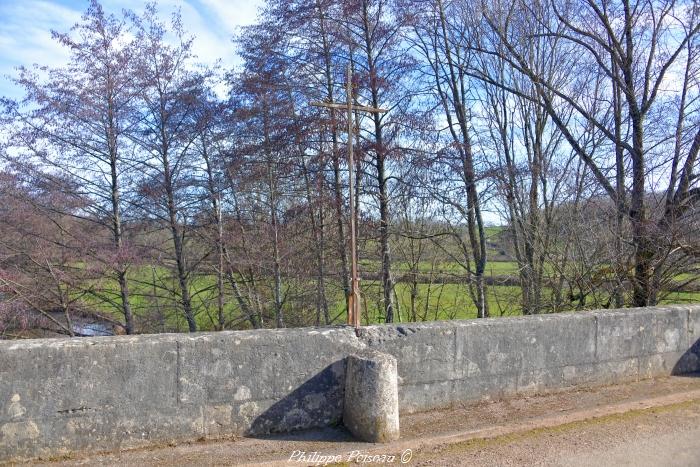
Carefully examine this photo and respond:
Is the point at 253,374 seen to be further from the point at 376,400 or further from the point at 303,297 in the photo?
the point at 303,297

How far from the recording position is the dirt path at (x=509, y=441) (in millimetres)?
4098

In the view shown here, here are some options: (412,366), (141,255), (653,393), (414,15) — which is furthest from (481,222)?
(412,366)

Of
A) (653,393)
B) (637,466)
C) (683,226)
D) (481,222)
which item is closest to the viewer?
(637,466)

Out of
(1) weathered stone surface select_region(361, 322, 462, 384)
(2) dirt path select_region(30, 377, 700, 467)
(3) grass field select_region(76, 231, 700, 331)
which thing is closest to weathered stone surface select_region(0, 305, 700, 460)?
(1) weathered stone surface select_region(361, 322, 462, 384)

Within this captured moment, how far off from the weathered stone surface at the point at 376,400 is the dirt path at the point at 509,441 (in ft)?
0.37

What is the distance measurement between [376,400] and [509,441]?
1.08 metres

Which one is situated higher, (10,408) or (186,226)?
(186,226)

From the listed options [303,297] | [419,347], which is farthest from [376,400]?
[303,297]

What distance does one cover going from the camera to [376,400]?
14.5 feet

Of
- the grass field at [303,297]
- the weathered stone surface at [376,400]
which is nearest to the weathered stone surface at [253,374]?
the weathered stone surface at [376,400]

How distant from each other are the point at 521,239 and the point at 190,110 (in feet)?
28.3

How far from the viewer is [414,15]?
13.2 metres

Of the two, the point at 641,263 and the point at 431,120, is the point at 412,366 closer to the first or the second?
the point at 641,263

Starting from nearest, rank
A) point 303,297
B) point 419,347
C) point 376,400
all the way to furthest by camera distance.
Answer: point 376,400 → point 419,347 → point 303,297
